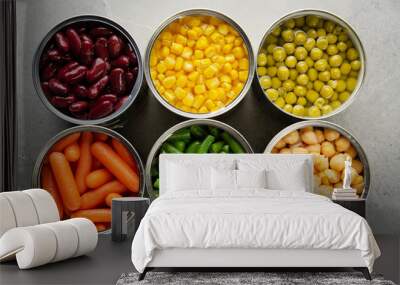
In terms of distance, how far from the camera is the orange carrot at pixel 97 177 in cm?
658

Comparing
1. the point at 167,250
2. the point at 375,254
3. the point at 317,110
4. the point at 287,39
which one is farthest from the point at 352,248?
the point at 287,39

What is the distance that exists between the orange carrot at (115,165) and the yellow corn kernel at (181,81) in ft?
3.02

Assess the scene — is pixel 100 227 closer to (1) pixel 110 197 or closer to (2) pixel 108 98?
(1) pixel 110 197

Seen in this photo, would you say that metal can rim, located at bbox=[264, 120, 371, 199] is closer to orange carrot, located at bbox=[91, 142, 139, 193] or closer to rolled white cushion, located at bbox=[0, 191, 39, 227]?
orange carrot, located at bbox=[91, 142, 139, 193]

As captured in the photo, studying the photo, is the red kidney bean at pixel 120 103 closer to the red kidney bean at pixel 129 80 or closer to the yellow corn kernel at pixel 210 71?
the red kidney bean at pixel 129 80

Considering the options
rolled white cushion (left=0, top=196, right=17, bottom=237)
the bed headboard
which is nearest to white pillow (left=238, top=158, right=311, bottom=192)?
the bed headboard

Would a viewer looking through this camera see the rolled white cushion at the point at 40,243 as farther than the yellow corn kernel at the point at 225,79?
No

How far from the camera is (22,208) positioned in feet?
17.7

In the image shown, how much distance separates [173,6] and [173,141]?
1467 millimetres

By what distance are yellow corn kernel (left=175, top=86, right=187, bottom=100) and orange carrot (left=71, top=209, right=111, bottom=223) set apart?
1313 millimetres

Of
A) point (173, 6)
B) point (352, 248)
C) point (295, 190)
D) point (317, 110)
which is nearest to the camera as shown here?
point (352, 248)

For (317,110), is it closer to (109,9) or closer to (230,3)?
(230,3)

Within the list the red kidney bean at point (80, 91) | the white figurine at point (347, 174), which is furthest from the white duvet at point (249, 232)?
the red kidney bean at point (80, 91)

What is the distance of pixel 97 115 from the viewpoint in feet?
21.4
